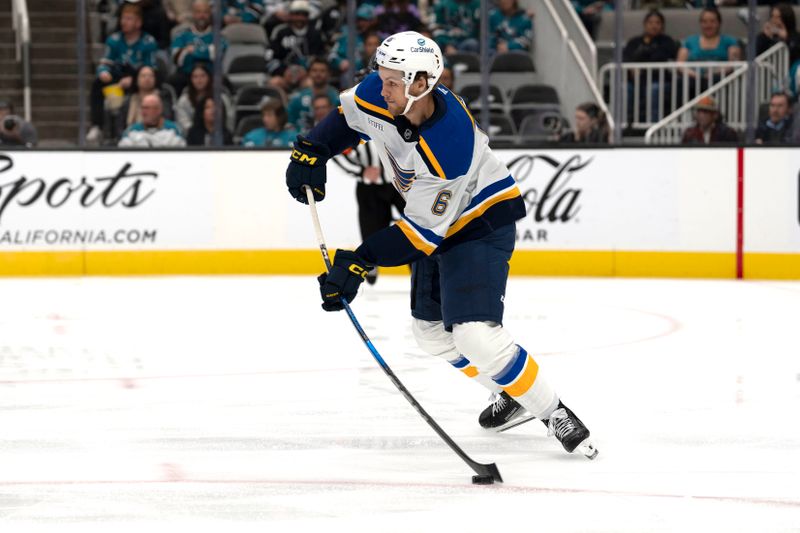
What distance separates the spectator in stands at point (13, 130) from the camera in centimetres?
999

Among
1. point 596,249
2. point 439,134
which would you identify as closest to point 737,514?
point 439,134

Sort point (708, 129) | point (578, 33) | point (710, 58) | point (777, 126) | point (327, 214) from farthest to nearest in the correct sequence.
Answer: point (578, 33)
point (710, 58)
point (327, 214)
point (708, 129)
point (777, 126)

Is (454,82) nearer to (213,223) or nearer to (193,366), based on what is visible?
(213,223)

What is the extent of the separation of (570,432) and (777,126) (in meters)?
6.28

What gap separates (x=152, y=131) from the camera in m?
10.1

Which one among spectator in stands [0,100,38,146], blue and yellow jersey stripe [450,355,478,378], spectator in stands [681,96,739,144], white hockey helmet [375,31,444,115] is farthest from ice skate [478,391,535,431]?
spectator in stands [0,100,38,146]

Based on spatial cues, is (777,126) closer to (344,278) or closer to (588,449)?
(588,449)

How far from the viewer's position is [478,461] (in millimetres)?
4125

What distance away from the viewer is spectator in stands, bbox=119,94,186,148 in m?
10.1

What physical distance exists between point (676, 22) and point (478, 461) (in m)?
7.57

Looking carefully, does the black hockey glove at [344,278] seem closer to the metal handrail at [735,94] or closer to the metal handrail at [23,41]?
the metal handrail at [735,94]

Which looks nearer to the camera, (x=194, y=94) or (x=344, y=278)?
(x=344, y=278)

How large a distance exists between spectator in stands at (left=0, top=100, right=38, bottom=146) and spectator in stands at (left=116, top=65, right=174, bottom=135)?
0.64 meters

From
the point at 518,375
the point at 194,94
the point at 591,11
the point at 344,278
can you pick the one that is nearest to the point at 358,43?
the point at 194,94
